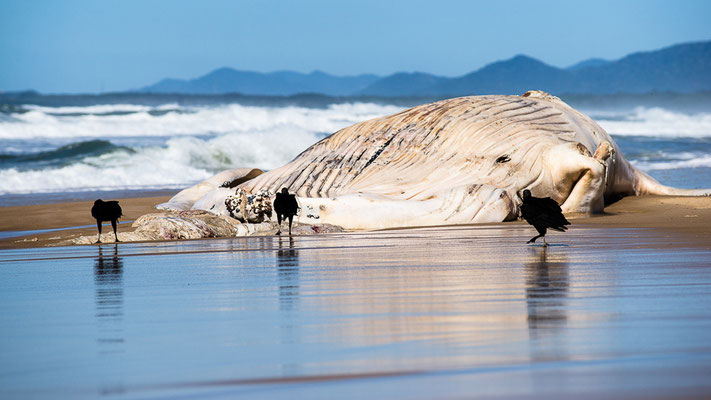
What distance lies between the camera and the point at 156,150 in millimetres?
26234

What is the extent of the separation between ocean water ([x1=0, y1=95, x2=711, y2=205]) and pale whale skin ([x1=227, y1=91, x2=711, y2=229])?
566cm

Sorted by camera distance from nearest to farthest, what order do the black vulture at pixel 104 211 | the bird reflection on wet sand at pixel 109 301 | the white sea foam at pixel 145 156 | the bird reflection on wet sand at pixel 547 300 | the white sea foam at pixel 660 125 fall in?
the bird reflection on wet sand at pixel 547 300, the bird reflection on wet sand at pixel 109 301, the black vulture at pixel 104 211, the white sea foam at pixel 145 156, the white sea foam at pixel 660 125

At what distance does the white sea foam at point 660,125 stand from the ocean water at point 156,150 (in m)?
0.16

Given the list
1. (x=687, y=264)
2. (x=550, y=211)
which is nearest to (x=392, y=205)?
(x=550, y=211)

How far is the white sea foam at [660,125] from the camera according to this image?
152 ft

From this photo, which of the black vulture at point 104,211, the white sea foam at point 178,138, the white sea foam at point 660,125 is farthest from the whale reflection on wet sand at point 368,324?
the white sea foam at point 660,125

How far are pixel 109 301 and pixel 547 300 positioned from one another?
6.97 ft

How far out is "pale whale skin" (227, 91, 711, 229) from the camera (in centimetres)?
916

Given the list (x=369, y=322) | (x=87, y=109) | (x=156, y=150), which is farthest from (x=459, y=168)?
(x=87, y=109)

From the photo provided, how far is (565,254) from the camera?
6.07m

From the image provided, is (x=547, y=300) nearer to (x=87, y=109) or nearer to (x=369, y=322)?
(x=369, y=322)

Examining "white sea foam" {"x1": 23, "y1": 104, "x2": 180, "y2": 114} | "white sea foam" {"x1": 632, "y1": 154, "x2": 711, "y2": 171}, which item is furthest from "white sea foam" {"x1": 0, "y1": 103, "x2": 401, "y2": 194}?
"white sea foam" {"x1": 632, "y1": 154, "x2": 711, "y2": 171}

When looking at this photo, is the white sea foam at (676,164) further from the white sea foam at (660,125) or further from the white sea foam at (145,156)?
the white sea foam at (660,125)

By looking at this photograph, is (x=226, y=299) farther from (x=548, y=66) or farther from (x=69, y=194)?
(x=548, y=66)
